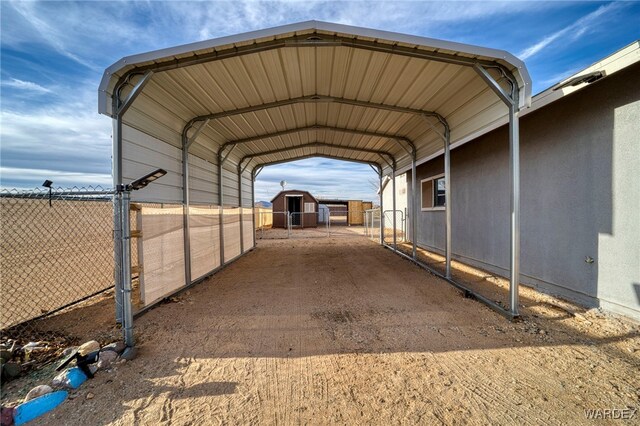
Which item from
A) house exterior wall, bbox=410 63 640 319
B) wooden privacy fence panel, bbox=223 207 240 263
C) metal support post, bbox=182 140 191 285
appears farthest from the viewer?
wooden privacy fence panel, bbox=223 207 240 263

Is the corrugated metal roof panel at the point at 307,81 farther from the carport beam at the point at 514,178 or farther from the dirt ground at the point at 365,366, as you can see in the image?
the dirt ground at the point at 365,366

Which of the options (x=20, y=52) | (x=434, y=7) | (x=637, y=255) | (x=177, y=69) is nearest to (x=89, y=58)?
(x=20, y=52)

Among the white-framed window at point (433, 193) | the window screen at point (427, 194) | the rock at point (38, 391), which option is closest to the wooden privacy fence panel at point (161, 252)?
the rock at point (38, 391)

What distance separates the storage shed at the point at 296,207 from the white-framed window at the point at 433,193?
10.9 metres

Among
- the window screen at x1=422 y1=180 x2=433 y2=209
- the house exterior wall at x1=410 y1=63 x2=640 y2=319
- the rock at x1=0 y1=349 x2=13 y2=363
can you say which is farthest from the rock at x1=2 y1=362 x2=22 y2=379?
the window screen at x1=422 y1=180 x2=433 y2=209

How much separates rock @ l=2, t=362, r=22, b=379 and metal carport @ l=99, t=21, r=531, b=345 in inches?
30.2

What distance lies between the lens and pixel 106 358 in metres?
2.53

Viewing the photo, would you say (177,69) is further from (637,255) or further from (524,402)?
(637,255)

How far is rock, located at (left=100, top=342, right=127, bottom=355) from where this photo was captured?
2658mm

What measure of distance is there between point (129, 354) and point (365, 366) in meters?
2.24

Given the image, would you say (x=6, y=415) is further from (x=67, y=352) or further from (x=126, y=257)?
(x=126, y=257)

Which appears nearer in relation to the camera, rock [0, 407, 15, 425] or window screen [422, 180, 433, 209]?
rock [0, 407, 15, 425]

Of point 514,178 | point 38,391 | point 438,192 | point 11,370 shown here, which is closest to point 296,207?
point 438,192

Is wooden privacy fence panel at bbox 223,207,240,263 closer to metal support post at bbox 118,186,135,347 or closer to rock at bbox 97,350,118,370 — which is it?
metal support post at bbox 118,186,135,347
